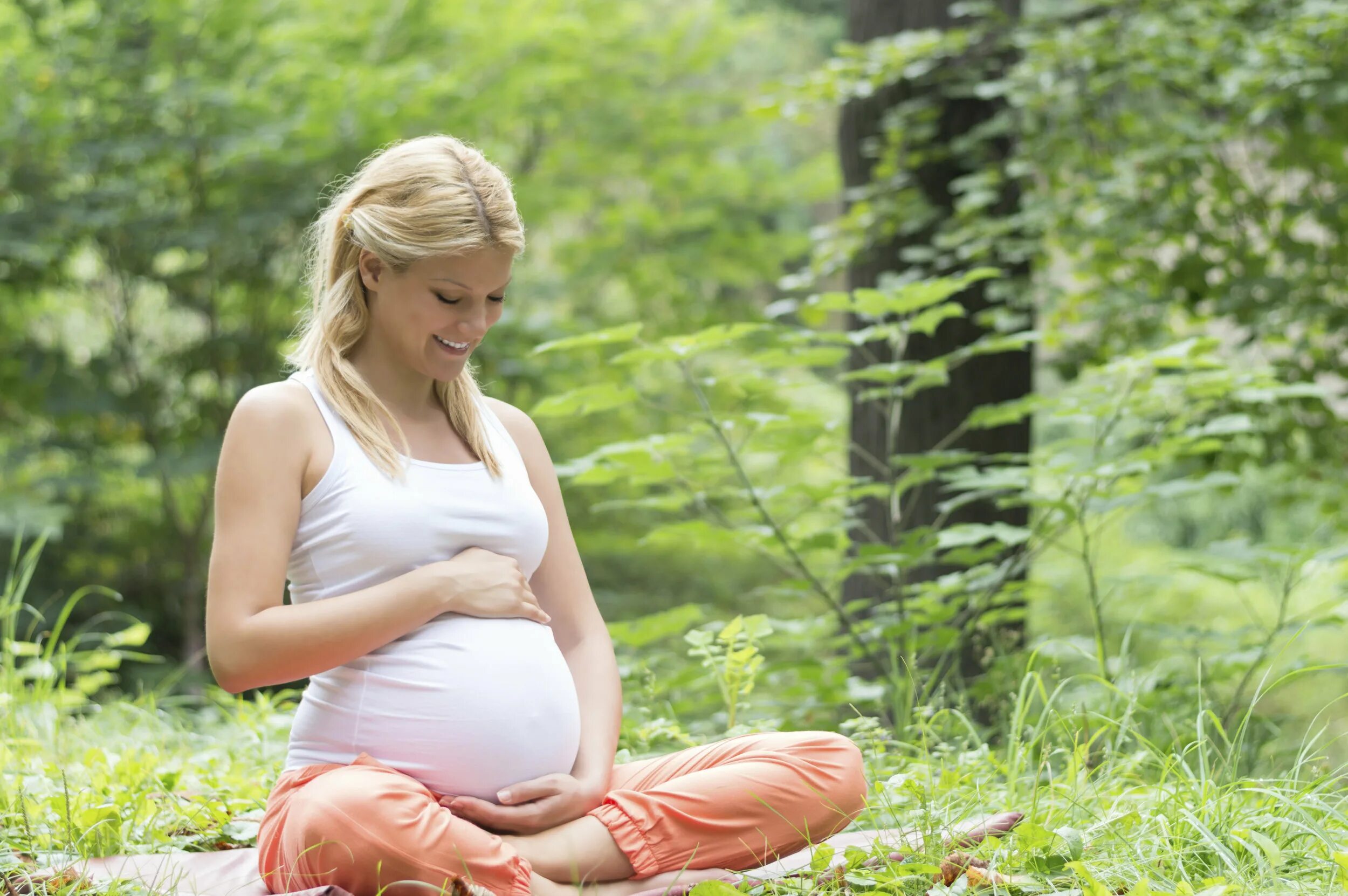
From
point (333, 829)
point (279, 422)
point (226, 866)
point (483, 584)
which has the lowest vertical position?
point (226, 866)

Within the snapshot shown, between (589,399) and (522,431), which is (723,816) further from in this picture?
(589,399)

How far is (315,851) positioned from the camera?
5.54 ft

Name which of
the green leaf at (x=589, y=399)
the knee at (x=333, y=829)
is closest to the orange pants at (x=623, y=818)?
the knee at (x=333, y=829)

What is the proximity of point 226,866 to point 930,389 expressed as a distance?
3.17m

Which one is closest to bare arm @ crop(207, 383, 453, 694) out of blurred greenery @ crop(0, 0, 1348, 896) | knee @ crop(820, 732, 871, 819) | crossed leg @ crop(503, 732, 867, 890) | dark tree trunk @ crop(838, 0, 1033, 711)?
crossed leg @ crop(503, 732, 867, 890)

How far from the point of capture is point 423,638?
1882 mm

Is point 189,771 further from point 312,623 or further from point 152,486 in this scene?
point 152,486

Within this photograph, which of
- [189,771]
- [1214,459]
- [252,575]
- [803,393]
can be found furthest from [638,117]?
[252,575]

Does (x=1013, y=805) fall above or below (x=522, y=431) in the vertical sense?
below

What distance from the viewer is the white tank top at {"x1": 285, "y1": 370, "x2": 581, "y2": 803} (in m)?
1.84

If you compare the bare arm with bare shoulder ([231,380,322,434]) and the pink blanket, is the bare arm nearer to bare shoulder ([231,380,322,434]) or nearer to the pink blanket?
bare shoulder ([231,380,322,434])

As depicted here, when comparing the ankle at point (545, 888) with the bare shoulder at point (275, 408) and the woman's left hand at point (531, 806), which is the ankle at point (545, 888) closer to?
the woman's left hand at point (531, 806)

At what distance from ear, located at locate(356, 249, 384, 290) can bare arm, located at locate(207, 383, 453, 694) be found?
275 millimetres

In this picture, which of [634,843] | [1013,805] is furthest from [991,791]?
[634,843]
